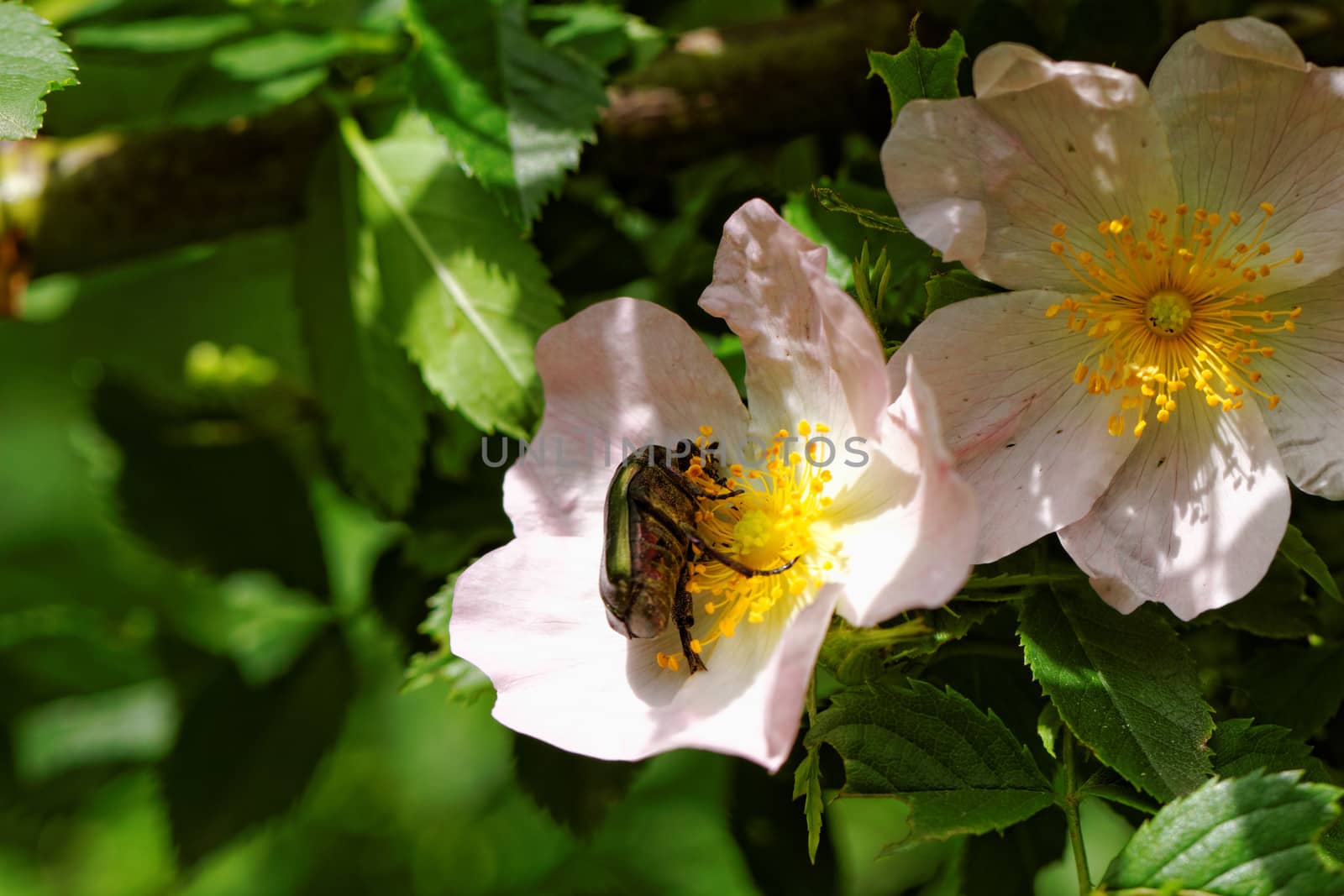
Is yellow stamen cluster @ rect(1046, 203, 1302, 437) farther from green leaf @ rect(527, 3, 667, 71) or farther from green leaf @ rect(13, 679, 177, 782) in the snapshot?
green leaf @ rect(13, 679, 177, 782)

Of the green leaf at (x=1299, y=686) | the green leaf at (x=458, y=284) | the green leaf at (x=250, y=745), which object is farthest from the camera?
the green leaf at (x=250, y=745)

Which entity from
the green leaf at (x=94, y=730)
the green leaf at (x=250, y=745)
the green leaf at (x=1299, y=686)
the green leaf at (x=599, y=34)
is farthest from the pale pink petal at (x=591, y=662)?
the green leaf at (x=94, y=730)

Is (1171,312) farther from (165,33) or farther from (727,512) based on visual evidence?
(165,33)

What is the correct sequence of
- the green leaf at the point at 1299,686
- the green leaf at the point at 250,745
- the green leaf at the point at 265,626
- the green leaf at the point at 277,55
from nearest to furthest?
1. the green leaf at the point at 1299,686
2. the green leaf at the point at 277,55
3. the green leaf at the point at 250,745
4. the green leaf at the point at 265,626

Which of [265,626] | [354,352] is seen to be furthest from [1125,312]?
[265,626]

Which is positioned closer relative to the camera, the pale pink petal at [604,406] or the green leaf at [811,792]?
the green leaf at [811,792]

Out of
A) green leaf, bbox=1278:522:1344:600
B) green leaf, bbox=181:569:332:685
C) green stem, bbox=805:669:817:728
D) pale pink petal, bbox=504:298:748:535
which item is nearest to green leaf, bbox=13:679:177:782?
green leaf, bbox=181:569:332:685

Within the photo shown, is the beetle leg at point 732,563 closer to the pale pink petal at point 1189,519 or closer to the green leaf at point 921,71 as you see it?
the pale pink petal at point 1189,519
